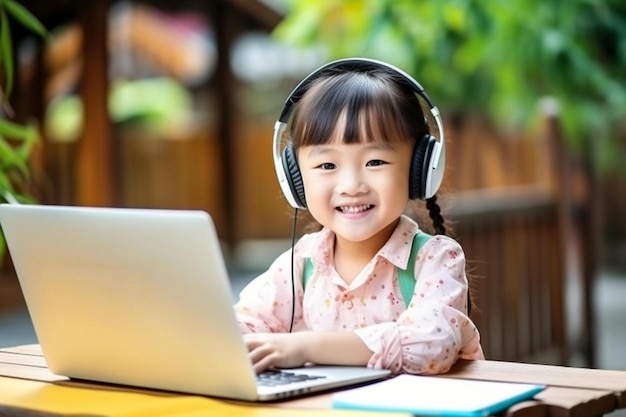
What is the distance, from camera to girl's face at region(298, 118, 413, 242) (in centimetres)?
195

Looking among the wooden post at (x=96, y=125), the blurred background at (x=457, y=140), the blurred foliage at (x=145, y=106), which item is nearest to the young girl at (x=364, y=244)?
the blurred background at (x=457, y=140)

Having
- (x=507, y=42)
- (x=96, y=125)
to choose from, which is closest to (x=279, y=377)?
(x=507, y=42)

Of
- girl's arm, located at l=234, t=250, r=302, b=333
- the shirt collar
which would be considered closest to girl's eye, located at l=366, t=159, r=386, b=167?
the shirt collar

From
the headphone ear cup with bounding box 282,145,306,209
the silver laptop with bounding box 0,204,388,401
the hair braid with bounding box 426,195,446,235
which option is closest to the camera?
the silver laptop with bounding box 0,204,388,401

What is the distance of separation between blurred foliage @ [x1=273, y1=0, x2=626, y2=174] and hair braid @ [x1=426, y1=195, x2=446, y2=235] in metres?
3.62

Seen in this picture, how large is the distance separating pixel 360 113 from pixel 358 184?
0.37 feet

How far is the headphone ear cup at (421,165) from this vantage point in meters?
1.99

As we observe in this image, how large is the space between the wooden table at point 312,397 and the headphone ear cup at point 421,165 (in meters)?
0.28

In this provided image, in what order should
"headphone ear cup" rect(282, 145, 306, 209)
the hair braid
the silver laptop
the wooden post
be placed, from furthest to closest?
the wooden post
the hair braid
"headphone ear cup" rect(282, 145, 306, 209)
the silver laptop

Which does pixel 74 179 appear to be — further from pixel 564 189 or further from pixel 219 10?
pixel 564 189

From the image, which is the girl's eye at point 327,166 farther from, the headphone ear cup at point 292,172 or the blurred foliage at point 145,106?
the blurred foliage at point 145,106

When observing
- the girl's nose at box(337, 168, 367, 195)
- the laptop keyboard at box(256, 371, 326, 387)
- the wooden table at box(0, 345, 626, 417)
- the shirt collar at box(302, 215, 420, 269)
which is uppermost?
the girl's nose at box(337, 168, 367, 195)

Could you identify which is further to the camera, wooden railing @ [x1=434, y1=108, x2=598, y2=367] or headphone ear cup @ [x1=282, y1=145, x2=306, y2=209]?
wooden railing @ [x1=434, y1=108, x2=598, y2=367]

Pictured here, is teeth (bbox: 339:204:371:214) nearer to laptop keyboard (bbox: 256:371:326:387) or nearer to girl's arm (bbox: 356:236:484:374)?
girl's arm (bbox: 356:236:484:374)
